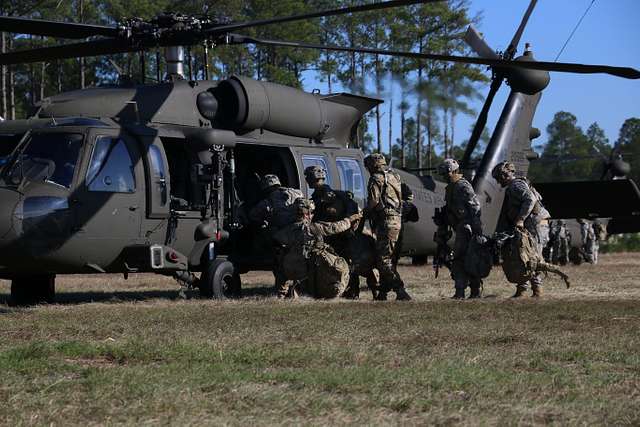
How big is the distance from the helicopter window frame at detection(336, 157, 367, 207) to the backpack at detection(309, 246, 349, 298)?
8.30 ft

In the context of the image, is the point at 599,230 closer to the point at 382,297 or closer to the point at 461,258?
the point at 461,258

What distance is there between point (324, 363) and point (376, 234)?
5.63 metres

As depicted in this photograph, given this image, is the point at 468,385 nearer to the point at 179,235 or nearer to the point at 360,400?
the point at 360,400

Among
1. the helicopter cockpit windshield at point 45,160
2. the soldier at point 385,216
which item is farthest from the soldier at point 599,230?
the helicopter cockpit windshield at point 45,160

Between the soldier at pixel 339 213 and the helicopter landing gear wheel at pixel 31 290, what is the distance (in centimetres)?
325

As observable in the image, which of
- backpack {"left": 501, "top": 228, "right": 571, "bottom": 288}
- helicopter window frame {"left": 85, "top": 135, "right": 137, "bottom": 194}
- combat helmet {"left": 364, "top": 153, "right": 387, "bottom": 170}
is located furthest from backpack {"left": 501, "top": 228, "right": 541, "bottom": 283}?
helicopter window frame {"left": 85, "top": 135, "right": 137, "bottom": 194}

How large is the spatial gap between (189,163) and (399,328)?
5.03 m

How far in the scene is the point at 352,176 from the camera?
14.9 metres

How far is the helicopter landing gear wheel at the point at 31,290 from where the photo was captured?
12.7m

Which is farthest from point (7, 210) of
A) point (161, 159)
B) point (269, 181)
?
point (269, 181)

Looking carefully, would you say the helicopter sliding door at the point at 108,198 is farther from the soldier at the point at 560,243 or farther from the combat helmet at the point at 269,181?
the soldier at the point at 560,243

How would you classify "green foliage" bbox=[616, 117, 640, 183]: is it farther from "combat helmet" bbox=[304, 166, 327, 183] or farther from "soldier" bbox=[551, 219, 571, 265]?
"combat helmet" bbox=[304, 166, 327, 183]

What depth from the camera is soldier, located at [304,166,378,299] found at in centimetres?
1252

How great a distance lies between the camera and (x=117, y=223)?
38.7ft
